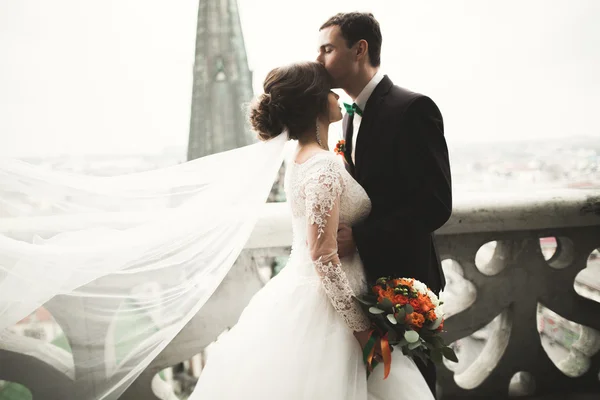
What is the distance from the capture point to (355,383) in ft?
4.51

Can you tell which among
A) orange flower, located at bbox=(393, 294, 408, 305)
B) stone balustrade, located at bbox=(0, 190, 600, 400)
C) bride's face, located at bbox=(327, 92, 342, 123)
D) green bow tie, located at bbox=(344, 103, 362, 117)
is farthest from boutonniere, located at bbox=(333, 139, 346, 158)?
orange flower, located at bbox=(393, 294, 408, 305)

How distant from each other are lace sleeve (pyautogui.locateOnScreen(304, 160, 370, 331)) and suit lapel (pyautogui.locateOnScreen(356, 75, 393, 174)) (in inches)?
12.3

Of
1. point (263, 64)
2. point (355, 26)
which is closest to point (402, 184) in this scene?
point (355, 26)

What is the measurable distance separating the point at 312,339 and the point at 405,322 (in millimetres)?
298

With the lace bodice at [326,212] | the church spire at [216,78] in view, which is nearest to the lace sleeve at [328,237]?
the lace bodice at [326,212]

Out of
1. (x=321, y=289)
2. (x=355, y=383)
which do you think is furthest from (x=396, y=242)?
(x=355, y=383)

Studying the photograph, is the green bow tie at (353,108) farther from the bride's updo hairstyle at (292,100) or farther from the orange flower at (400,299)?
the orange flower at (400,299)

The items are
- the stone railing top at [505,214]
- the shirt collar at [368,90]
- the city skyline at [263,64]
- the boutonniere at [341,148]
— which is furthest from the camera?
the city skyline at [263,64]

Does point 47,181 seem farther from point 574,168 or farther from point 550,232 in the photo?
point 574,168

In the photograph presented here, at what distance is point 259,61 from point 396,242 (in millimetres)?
1447

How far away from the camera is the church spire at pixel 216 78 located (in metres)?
2.44

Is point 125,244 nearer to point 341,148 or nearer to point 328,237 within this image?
point 328,237

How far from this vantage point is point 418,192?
1.60 meters

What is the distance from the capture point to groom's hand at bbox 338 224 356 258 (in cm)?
155
